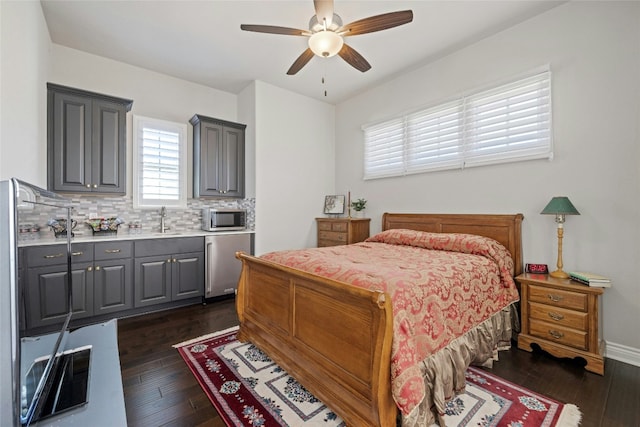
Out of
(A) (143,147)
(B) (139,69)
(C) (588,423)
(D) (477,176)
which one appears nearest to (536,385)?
(C) (588,423)

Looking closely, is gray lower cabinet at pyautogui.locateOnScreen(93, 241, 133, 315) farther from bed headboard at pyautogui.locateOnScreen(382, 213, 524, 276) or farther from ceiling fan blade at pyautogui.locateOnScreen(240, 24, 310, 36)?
bed headboard at pyautogui.locateOnScreen(382, 213, 524, 276)

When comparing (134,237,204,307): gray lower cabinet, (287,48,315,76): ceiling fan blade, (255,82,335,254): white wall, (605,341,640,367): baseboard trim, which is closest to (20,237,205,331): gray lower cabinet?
(134,237,204,307): gray lower cabinet

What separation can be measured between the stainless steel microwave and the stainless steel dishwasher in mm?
208

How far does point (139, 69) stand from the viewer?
3820mm

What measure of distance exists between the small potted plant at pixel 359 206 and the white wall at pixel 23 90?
12.4ft

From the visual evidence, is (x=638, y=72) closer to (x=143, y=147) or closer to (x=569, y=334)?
(x=569, y=334)

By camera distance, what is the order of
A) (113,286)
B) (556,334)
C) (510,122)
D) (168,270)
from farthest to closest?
Answer: (168,270) < (113,286) < (510,122) < (556,334)

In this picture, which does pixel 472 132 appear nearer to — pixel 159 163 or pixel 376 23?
pixel 376 23

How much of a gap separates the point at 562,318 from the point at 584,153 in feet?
4.83

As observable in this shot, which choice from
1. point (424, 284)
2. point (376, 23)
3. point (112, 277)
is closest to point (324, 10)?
point (376, 23)

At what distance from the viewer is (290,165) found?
4.59m

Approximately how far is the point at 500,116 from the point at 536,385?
8.43 ft

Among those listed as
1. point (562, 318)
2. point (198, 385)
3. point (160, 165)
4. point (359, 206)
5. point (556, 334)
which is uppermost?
point (160, 165)

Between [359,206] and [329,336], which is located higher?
[359,206]
